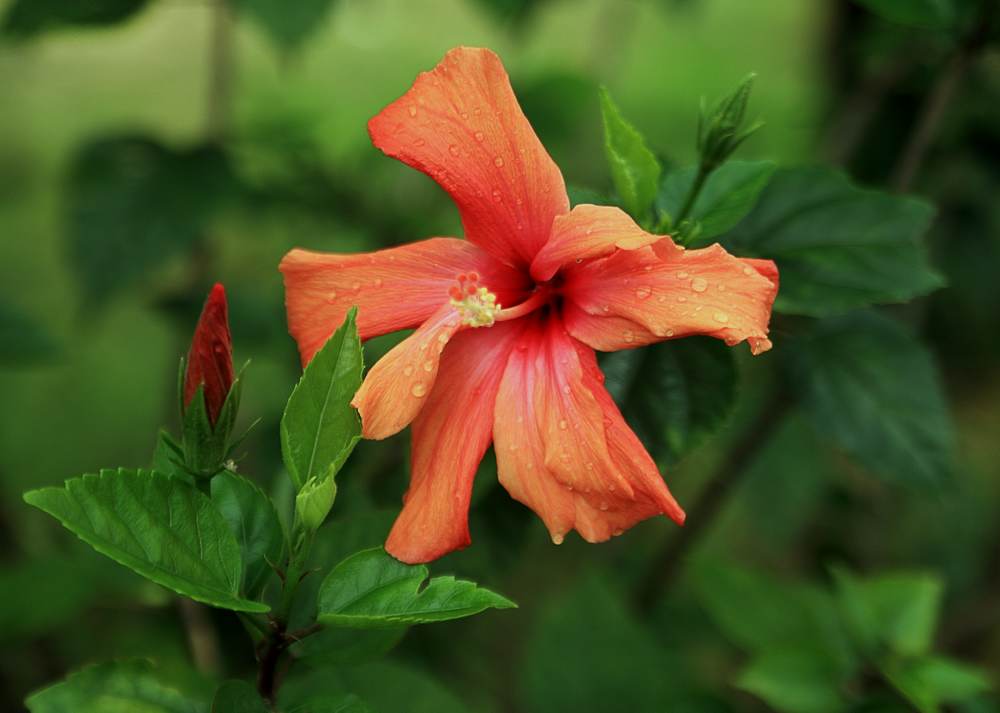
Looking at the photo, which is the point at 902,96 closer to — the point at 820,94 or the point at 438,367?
the point at 820,94

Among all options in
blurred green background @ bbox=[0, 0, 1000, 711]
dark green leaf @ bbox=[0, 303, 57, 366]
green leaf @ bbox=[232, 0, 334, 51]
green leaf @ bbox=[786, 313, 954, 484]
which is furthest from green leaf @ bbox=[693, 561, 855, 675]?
dark green leaf @ bbox=[0, 303, 57, 366]

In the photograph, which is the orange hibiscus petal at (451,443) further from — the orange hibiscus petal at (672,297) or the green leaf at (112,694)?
the green leaf at (112,694)

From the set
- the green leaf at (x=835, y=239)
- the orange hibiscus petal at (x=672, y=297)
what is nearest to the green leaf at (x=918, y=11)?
the green leaf at (x=835, y=239)

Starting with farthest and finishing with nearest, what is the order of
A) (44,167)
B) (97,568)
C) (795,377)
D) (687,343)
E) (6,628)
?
(44,167) < (97,568) < (6,628) < (795,377) < (687,343)

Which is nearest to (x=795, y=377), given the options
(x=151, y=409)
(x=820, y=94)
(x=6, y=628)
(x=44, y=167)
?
(x=6, y=628)

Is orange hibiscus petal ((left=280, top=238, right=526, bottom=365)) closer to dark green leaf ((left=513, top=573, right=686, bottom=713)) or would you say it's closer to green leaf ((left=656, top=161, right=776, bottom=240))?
green leaf ((left=656, top=161, right=776, bottom=240))

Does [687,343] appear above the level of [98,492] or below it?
above

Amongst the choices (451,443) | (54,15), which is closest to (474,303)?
(451,443)

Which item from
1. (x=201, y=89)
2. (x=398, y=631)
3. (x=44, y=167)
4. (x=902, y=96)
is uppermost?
(x=902, y=96)

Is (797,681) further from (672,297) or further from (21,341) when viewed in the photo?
(21,341)
